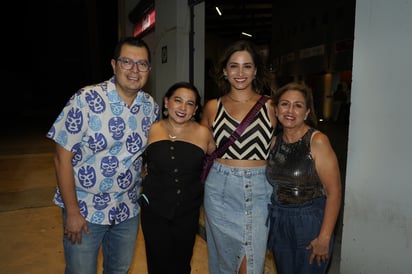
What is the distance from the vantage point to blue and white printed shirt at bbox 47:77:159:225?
2.05 meters


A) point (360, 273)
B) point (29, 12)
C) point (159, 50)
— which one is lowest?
point (360, 273)

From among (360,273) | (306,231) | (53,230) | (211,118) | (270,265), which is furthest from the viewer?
(53,230)

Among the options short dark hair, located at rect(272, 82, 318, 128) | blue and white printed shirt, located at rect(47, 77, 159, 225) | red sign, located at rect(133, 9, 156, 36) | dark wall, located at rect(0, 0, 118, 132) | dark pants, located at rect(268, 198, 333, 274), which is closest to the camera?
blue and white printed shirt, located at rect(47, 77, 159, 225)

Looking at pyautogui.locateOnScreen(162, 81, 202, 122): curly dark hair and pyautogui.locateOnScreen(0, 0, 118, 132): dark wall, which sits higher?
pyautogui.locateOnScreen(0, 0, 118, 132): dark wall

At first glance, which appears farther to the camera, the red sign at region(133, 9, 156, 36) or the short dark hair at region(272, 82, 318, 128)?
the red sign at region(133, 9, 156, 36)

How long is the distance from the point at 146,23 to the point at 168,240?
8.02 m

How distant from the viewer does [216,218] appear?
239 cm

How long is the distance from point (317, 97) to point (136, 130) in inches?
647

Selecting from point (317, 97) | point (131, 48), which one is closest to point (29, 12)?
point (317, 97)

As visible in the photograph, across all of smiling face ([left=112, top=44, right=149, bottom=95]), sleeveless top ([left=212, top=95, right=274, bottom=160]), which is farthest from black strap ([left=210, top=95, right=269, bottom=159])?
smiling face ([left=112, top=44, right=149, bottom=95])

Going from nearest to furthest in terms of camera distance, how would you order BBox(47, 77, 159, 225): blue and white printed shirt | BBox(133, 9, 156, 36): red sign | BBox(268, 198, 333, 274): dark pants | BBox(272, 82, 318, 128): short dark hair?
BBox(47, 77, 159, 225): blue and white printed shirt → BBox(268, 198, 333, 274): dark pants → BBox(272, 82, 318, 128): short dark hair → BBox(133, 9, 156, 36): red sign

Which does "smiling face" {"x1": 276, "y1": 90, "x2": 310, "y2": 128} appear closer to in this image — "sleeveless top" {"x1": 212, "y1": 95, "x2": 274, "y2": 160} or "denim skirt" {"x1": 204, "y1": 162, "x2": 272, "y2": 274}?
"sleeveless top" {"x1": 212, "y1": 95, "x2": 274, "y2": 160}

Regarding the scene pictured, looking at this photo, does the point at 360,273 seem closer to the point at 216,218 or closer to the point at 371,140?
the point at 371,140

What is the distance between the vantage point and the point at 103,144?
2.13m
